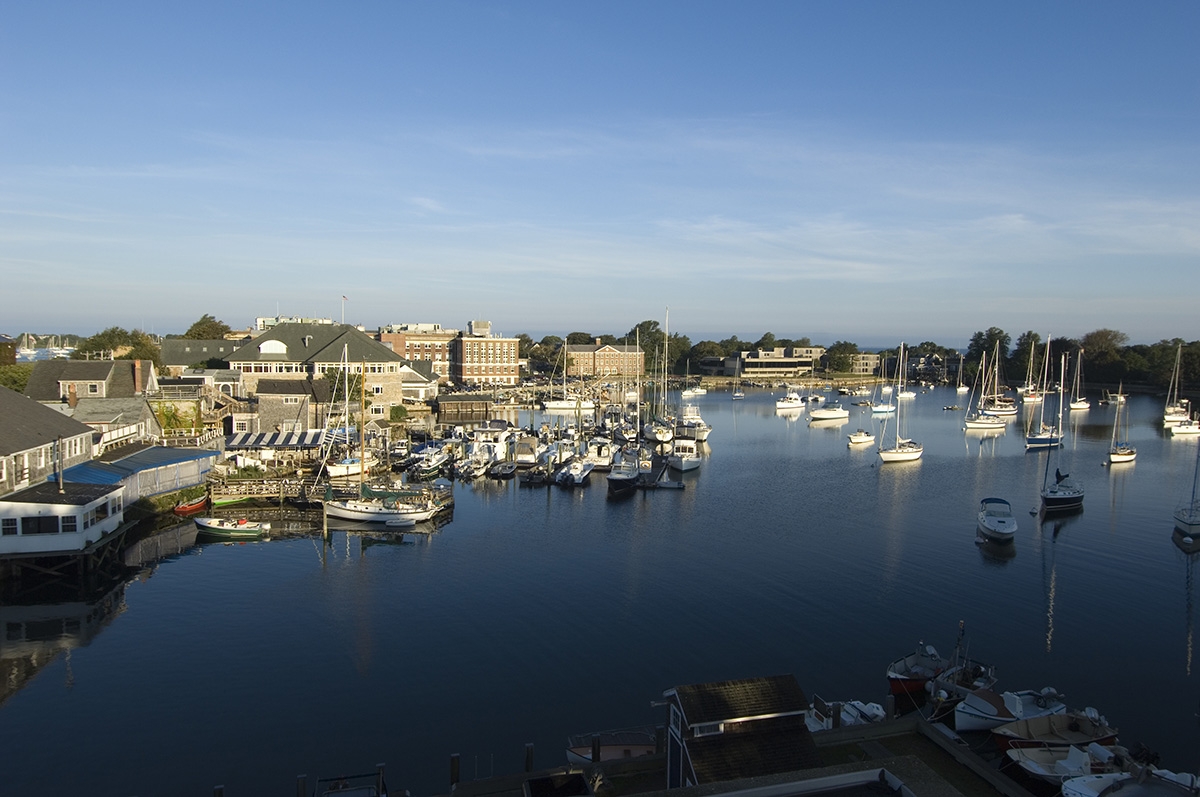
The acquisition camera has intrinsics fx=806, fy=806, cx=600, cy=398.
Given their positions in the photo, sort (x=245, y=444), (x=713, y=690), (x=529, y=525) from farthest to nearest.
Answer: (x=245, y=444) < (x=529, y=525) < (x=713, y=690)

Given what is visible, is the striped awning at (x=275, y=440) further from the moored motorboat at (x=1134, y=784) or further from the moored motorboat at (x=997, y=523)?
the moored motorboat at (x=1134, y=784)

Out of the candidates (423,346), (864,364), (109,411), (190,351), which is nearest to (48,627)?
(109,411)

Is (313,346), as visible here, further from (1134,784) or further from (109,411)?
(1134,784)

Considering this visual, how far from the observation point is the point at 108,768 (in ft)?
47.2

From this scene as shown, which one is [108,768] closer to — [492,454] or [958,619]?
[958,619]

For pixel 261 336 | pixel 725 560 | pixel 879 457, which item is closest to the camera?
pixel 725 560

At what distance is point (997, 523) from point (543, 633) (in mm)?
18779

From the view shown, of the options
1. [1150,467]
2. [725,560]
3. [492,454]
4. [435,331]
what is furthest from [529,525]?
[435,331]

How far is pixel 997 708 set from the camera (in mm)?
15297

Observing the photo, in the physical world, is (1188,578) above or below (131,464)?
below

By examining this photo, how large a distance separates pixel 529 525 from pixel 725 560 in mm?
8795

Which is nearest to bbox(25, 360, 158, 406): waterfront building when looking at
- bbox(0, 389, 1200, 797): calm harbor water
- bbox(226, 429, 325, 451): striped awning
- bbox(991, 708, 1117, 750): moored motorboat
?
bbox(226, 429, 325, 451): striped awning

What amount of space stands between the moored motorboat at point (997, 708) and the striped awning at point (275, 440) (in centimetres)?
3401

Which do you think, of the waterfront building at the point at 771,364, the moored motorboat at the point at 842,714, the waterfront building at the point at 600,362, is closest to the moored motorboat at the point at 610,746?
the moored motorboat at the point at 842,714
